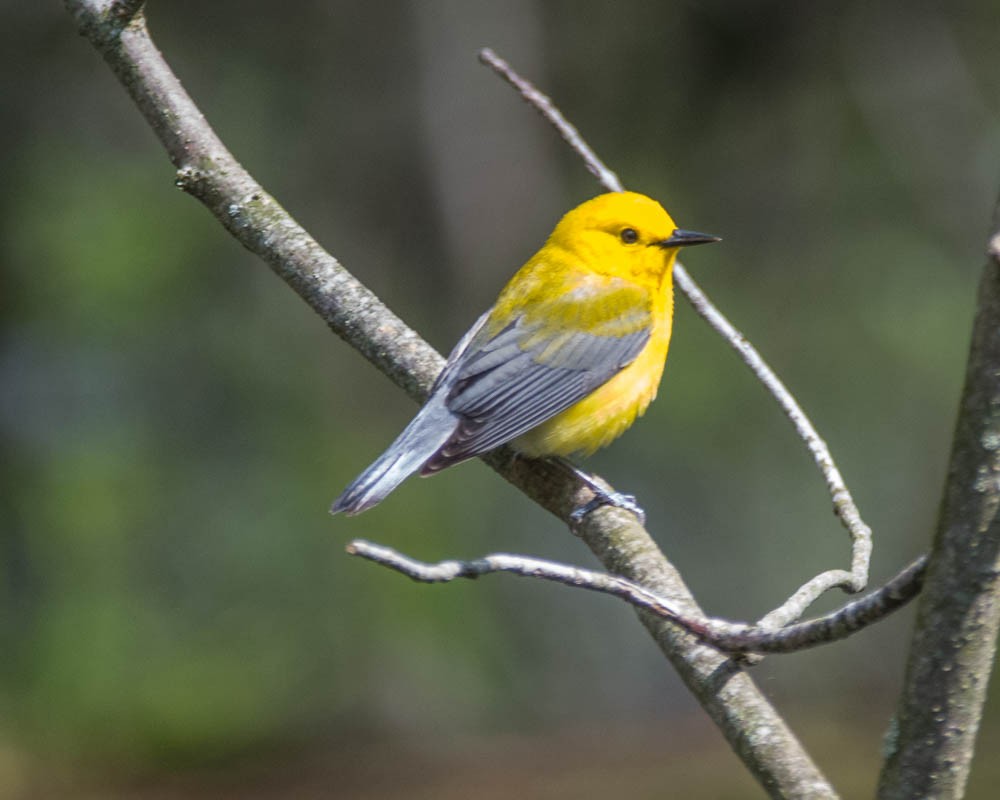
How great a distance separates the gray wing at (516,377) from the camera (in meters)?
2.98

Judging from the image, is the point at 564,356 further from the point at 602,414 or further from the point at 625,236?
the point at 625,236

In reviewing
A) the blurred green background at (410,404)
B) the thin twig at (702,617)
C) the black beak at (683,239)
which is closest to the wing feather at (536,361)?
the black beak at (683,239)

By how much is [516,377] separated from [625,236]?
627 millimetres

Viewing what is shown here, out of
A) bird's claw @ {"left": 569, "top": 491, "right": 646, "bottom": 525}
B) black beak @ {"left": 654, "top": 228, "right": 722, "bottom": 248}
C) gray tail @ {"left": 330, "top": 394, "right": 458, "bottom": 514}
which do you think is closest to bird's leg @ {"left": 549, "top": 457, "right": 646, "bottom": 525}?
bird's claw @ {"left": 569, "top": 491, "right": 646, "bottom": 525}

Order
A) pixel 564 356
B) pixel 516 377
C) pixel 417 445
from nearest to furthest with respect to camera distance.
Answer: pixel 417 445
pixel 516 377
pixel 564 356

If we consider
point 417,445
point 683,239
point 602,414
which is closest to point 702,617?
point 417,445

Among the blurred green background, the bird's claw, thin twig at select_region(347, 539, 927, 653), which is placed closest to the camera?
thin twig at select_region(347, 539, 927, 653)

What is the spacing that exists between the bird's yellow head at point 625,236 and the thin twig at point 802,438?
0.50m

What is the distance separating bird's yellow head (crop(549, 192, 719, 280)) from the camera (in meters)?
3.52

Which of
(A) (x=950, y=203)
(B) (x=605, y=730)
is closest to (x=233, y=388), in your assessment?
(B) (x=605, y=730)

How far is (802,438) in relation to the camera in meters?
2.45

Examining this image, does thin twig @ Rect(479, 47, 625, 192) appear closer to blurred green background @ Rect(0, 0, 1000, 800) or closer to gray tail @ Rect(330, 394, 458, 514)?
gray tail @ Rect(330, 394, 458, 514)

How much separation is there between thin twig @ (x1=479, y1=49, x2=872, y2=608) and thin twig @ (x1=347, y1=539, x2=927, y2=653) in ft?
0.72

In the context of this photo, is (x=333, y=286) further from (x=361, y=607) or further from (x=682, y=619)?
(x=361, y=607)
